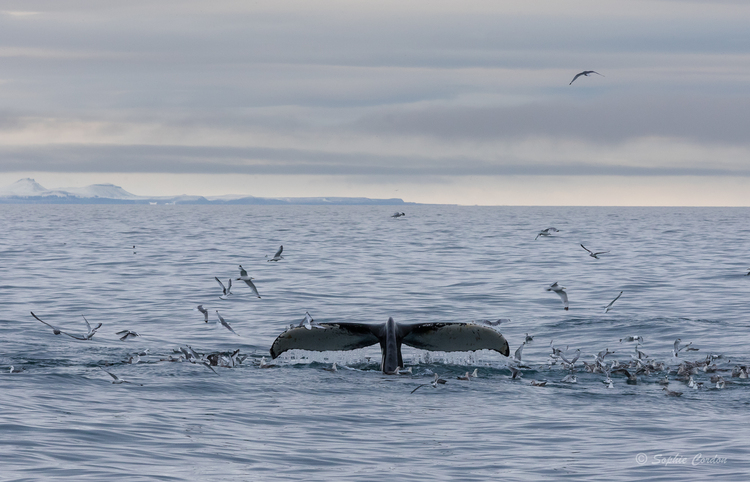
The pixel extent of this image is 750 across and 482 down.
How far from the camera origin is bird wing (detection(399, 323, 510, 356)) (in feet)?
44.5

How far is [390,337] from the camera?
46.7 feet

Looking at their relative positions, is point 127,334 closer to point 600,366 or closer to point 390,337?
point 390,337

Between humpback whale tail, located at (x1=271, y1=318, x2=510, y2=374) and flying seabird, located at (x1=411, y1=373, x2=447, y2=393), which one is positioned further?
humpback whale tail, located at (x1=271, y1=318, x2=510, y2=374)

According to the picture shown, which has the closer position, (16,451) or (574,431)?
(16,451)

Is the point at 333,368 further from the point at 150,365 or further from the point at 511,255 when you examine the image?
the point at 511,255

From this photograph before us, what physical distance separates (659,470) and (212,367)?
7758 mm

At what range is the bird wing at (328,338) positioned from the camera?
1385cm

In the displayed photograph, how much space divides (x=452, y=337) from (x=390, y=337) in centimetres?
101

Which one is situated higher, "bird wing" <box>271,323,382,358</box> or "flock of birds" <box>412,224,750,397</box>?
"bird wing" <box>271,323,382,358</box>

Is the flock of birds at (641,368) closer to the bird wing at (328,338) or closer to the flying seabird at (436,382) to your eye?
the flying seabird at (436,382)

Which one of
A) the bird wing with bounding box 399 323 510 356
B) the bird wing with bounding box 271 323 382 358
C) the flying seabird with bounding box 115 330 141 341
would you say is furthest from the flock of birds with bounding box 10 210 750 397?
the bird wing with bounding box 399 323 510 356

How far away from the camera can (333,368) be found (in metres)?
14.7

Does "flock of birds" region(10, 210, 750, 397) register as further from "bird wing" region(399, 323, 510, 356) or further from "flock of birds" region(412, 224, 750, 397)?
"bird wing" region(399, 323, 510, 356)

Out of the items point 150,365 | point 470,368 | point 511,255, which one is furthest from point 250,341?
point 511,255
